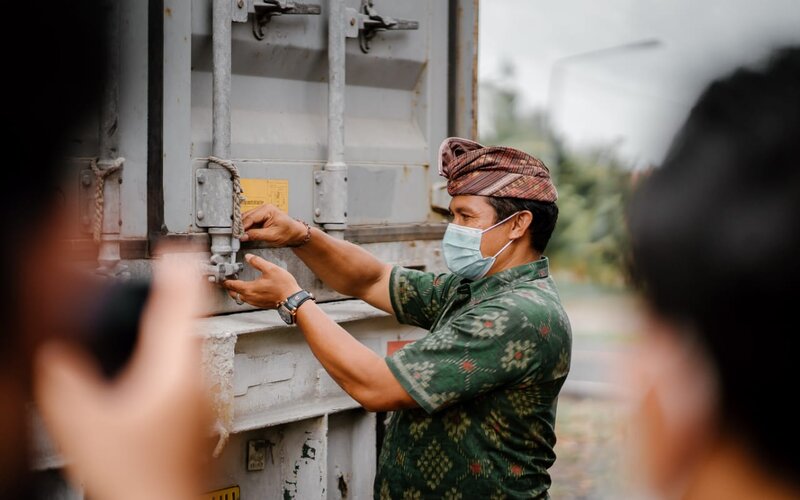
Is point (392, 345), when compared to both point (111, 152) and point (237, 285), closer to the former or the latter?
point (237, 285)

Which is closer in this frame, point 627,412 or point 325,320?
point 627,412

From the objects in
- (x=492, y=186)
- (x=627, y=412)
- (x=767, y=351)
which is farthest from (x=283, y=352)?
(x=767, y=351)

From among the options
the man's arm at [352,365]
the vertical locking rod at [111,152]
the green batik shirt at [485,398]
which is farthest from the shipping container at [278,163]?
the green batik shirt at [485,398]

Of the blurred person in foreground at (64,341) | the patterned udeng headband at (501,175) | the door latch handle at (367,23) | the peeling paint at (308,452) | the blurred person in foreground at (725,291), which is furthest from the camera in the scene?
the door latch handle at (367,23)

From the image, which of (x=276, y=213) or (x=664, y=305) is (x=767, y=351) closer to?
(x=664, y=305)

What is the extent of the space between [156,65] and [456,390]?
3.80 ft

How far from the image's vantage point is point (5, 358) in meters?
2.00

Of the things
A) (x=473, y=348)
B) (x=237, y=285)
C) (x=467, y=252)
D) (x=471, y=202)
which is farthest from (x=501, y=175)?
(x=237, y=285)

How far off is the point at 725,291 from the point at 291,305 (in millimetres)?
1773

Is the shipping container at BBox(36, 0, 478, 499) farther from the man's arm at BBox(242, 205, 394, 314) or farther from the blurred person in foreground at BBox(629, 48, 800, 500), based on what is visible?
the blurred person in foreground at BBox(629, 48, 800, 500)

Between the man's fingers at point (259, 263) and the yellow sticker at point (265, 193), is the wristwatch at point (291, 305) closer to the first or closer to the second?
the man's fingers at point (259, 263)

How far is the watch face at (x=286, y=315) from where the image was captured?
250 centimetres

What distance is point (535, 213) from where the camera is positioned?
8.63ft

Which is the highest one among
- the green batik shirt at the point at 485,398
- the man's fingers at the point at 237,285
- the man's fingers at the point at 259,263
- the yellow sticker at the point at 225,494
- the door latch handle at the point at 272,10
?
the door latch handle at the point at 272,10
